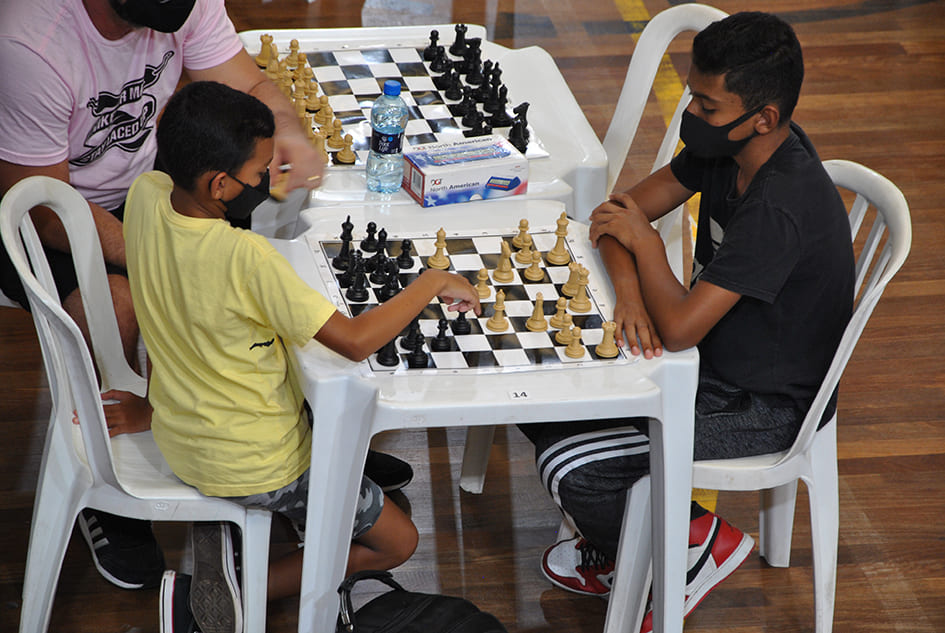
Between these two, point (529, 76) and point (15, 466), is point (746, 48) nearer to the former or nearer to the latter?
point (529, 76)

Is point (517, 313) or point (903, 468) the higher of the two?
point (517, 313)

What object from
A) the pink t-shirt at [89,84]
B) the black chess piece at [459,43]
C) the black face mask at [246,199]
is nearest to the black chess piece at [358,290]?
the black face mask at [246,199]

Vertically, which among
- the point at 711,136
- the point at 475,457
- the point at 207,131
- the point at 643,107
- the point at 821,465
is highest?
the point at 207,131

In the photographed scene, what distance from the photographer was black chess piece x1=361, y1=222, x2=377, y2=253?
232 centimetres

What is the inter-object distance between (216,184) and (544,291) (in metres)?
0.71

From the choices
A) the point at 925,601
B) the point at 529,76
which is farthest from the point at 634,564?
the point at 529,76

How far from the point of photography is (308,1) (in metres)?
5.26

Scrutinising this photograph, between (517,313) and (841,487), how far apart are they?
Result: 4.21 feet

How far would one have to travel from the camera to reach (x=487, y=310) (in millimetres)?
2240

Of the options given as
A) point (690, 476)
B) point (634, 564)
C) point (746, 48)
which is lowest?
point (634, 564)

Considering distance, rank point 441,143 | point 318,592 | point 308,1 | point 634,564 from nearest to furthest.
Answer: point 318,592
point 634,564
point 441,143
point 308,1

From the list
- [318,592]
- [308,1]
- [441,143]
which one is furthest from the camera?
[308,1]

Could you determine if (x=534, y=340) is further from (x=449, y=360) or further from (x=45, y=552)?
(x=45, y=552)

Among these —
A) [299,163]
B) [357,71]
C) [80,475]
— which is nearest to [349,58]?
[357,71]
